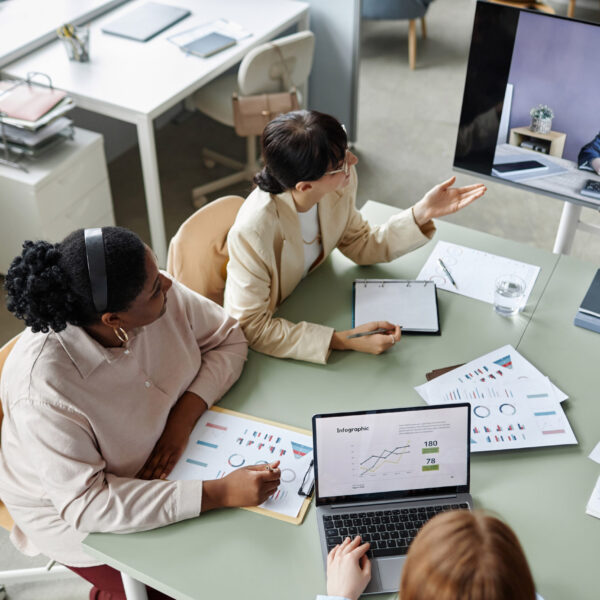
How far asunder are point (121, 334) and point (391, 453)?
600 millimetres

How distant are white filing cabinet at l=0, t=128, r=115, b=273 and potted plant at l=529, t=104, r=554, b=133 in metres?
1.92

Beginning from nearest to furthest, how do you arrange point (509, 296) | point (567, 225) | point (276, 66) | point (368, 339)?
point (368, 339) → point (509, 296) → point (567, 225) → point (276, 66)

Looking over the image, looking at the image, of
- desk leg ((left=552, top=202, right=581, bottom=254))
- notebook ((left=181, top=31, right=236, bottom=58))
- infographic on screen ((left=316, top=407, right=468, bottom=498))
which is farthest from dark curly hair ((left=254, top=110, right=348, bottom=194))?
notebook ((left=181, top=31, right=236, bottom=58))

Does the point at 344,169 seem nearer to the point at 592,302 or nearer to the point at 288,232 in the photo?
the point at 288,232

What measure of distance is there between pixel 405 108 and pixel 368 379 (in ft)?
10.7

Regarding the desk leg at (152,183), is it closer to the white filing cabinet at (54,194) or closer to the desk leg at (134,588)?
the white filing cabinet at (54,194)

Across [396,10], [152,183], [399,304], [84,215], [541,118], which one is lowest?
[84,215]

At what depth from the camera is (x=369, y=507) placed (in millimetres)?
1447

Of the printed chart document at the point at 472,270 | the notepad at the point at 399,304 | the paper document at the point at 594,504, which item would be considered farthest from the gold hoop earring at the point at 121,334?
the paper document at the point at 594,504

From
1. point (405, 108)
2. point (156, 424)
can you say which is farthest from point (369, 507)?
point (405, 108)

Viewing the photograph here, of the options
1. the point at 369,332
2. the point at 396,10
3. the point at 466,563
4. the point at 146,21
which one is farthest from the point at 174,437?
the point at 396,10

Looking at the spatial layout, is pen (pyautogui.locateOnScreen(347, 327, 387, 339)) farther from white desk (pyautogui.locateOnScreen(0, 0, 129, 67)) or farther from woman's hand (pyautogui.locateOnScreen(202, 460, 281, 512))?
white desk (pyautogui.locateOnScreen(0, 0, 129, 67))

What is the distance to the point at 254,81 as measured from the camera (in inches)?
128

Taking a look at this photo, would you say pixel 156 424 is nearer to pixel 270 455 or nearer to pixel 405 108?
pixel 270 455
